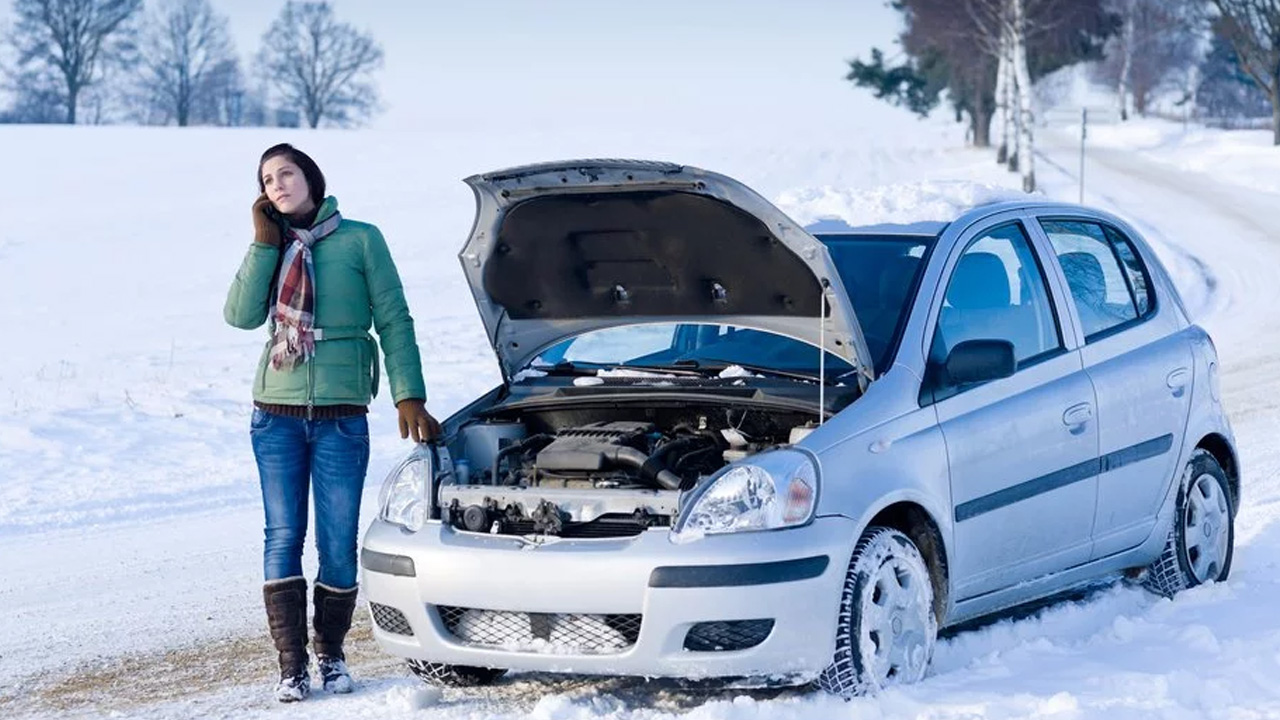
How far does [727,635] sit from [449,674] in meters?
1.12

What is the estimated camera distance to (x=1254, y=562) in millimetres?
7941

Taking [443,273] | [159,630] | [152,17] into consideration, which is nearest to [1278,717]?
[159,630]

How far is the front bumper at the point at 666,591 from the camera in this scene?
17.4 feet

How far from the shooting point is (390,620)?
19.3 ft

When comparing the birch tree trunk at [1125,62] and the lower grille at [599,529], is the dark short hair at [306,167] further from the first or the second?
the birch tree trunk at [1125,62]

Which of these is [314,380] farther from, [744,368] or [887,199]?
[887,199]

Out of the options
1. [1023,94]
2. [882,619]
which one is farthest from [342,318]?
[1023,94]

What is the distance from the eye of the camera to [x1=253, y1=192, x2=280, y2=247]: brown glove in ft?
19.9

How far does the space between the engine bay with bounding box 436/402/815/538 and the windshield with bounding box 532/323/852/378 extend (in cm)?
26

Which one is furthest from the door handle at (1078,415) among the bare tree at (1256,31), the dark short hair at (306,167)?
the bare tree at (1256,31)

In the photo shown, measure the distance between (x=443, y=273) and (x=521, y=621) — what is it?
78.8 ft

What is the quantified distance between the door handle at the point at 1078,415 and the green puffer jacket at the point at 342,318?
7.55 feet

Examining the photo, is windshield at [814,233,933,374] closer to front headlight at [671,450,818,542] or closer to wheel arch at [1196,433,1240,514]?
front headlight at [671,450,818,542]

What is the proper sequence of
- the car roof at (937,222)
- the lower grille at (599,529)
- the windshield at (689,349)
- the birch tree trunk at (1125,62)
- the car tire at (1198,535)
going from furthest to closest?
1. the birch tree trunk at (1125,62)
2. the car tire at (1198,535)
3. the car roof at (937,222)
4. the windshield at (689,349)
5. the lower grille at (599,529)
